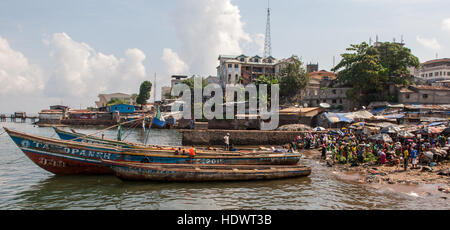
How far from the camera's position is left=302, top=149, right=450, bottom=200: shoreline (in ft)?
45.0

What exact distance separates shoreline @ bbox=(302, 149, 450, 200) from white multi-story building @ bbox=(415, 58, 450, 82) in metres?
48.6

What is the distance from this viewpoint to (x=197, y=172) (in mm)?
15805

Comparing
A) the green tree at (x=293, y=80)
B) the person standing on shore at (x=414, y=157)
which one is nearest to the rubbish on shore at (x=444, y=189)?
the person standing on shore at (x=414, y=157)

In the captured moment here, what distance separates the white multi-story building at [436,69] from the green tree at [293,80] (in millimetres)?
25451

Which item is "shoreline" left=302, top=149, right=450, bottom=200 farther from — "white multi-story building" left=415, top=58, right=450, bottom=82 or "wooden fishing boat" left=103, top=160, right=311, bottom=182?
"white multi-story building" left=415, top=58, right=450, bottom=82

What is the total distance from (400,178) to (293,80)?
34.7 metres

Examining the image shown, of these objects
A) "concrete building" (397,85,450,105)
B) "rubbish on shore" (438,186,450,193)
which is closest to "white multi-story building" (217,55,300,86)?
"concrete building" (397,85,450,105)

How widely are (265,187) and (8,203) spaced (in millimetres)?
11463

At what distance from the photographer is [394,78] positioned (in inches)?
1625

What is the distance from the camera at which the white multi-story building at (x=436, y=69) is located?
57.6 m

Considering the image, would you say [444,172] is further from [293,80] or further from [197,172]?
[293,80]

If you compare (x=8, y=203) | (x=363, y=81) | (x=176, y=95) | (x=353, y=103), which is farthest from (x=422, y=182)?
(x=176, y=95)

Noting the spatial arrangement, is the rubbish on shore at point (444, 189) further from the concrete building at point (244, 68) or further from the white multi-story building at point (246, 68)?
the concrete building at point (244, 68)

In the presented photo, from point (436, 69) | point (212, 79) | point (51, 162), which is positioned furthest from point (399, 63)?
point (212, 79)
